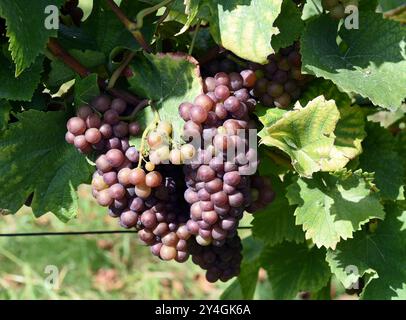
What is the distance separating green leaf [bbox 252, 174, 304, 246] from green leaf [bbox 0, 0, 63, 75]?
409 mm

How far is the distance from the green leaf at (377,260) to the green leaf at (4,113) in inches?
18.1

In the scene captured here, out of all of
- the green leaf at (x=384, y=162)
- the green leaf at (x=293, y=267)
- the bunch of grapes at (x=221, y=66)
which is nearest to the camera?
the bunch of grapes at (x=221, y=66)

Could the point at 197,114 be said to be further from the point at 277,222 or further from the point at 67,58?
the point at 277,222

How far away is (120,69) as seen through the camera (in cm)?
90

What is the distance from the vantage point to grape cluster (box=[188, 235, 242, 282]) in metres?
0.97

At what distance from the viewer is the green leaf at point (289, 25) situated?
2.92 feet

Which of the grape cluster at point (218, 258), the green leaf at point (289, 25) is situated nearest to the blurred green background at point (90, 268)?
the grape cluster at point (218, 258)

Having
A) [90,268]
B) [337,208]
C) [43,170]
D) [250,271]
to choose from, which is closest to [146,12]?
[43,170]

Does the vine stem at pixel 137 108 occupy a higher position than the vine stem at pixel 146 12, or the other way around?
the vine stem at pixel 146 12

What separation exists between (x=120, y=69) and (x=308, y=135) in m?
0.25

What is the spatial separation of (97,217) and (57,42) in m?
1.69

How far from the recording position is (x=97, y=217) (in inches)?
100.0

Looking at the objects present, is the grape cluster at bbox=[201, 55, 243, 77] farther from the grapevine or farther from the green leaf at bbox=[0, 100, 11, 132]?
the green leaf at bbox=[0, 100, 11, 132]

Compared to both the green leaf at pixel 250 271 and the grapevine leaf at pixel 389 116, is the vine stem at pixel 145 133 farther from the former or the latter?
the grapevine leaf at pixel 389 116
